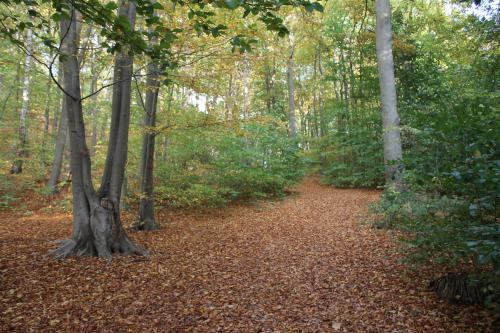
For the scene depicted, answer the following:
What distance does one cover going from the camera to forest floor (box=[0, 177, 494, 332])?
3299 millimetres

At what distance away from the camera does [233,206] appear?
437 inches

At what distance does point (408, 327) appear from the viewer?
3035mm

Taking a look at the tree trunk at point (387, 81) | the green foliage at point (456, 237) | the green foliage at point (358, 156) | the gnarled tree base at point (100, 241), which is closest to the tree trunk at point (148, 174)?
the gnarled tree base at point (100, 241)

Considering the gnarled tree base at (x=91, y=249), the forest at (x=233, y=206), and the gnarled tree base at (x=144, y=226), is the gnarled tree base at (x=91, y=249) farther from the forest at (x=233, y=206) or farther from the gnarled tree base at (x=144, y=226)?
the gnarled tree base at (x=144, y=226)

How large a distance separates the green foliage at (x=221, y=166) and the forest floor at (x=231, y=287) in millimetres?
2160

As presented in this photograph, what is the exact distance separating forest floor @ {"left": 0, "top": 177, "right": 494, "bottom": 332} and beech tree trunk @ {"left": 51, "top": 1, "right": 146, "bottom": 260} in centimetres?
35

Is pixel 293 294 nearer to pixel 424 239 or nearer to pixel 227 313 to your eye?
pixel 227 313

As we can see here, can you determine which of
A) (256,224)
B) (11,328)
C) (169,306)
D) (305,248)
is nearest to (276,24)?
(169,306)

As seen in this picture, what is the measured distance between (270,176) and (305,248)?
5.24m

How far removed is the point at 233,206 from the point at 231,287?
673 cm

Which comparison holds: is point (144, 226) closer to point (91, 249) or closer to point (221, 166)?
point (91, 249)

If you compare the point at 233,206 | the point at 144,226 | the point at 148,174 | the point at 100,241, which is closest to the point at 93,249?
the point at 100,241

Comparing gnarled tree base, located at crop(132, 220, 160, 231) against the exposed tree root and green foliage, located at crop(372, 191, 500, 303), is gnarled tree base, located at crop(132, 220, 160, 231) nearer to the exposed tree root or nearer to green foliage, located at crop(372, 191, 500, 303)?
the exposed tree root

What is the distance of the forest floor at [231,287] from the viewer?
3.30m
